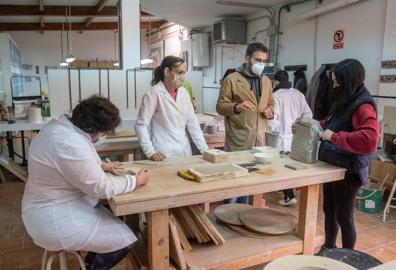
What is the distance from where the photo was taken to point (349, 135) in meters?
1.82

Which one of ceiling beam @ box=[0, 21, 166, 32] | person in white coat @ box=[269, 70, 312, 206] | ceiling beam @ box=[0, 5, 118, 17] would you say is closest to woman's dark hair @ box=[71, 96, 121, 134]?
person in white coat @ box=[269, 70, 312, 206]

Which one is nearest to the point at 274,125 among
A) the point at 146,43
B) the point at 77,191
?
the point at 77,191

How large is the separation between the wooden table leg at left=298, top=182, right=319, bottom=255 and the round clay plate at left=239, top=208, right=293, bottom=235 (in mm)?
96

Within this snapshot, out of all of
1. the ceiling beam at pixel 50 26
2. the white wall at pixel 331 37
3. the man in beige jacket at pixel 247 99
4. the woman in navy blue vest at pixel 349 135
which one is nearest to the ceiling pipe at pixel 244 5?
the white wall at pixel 331 37

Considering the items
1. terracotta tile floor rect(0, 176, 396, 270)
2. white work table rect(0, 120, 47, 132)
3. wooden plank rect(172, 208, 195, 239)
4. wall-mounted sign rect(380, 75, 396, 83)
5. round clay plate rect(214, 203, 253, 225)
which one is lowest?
terracotta tile floor rect(0, 176, 396, 270)

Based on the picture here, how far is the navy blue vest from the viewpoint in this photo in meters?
1.92

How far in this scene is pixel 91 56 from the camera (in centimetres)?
1191

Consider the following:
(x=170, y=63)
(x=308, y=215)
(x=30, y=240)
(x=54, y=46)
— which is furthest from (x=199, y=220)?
(x=54, y=46)

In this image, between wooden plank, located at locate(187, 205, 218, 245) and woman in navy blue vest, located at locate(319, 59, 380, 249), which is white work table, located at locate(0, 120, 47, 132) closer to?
wooden plank, located at locate(187, 205, 218, 245)

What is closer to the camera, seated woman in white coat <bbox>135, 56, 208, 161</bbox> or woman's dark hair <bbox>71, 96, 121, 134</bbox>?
woman's dark hair <bbox>71, 96, 121, 134</bbox>

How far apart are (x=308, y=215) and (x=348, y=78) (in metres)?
0.79

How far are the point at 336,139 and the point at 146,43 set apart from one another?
36.7 feet

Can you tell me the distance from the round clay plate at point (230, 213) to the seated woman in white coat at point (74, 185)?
718 millimetres

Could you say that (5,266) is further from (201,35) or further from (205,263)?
(201,35)
